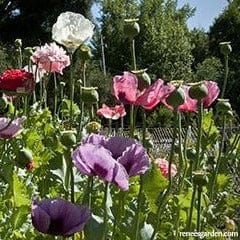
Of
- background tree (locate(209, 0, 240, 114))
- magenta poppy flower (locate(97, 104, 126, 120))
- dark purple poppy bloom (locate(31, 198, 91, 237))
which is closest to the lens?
dark purple poppy bloom (locate(31, 198, 91, 237))

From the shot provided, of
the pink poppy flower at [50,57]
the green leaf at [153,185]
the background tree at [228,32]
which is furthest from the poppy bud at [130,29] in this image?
the background tree at [228,32]

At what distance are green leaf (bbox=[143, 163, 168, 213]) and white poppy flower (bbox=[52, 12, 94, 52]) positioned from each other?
27 centimetres

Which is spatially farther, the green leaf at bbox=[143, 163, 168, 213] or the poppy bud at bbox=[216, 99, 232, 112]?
the poppy bud at bbox=[216, 99, 232, 112]

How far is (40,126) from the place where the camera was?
91.8 inches

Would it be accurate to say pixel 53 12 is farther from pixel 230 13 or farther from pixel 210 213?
pixel 210 213

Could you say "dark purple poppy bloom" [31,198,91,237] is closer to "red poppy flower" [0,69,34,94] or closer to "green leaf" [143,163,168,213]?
"green leaf" [143,163,168,213]

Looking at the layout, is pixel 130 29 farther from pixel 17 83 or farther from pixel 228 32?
pixel 228 32

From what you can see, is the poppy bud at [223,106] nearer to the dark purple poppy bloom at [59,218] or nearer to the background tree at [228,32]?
the dark purple poppy bloom at [59,218]

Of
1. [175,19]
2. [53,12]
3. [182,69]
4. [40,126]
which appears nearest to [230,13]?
[175,19]

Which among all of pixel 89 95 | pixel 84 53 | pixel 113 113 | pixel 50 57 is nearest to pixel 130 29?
pixel 89 95

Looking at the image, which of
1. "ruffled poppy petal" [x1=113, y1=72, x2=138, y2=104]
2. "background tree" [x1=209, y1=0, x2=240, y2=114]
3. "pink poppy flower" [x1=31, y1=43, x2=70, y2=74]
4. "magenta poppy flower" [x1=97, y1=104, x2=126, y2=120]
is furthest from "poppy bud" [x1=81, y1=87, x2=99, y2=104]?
"background tree" [x1=209, y1=0, x2=240, y2=114]

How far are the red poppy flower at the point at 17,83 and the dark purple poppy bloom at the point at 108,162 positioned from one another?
643 millimetres

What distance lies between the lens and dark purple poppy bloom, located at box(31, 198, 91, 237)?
874 mm

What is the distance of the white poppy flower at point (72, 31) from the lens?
1340 millimetres
